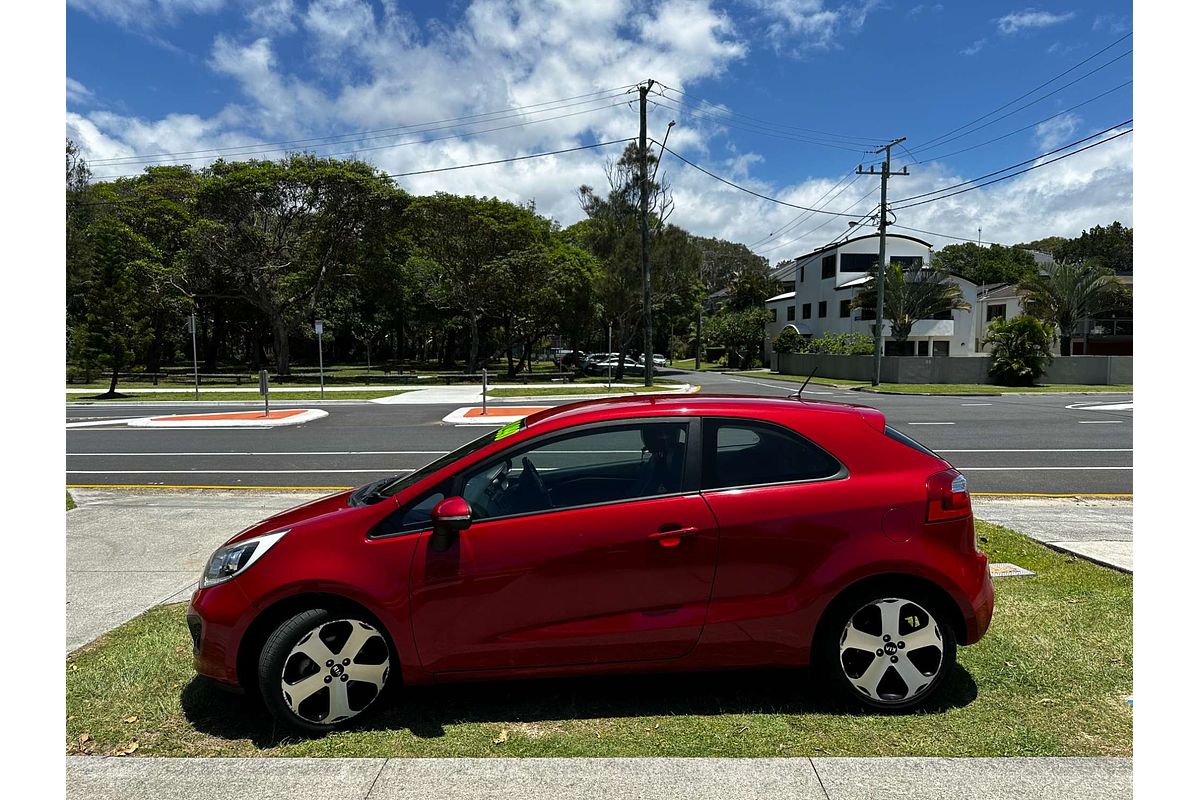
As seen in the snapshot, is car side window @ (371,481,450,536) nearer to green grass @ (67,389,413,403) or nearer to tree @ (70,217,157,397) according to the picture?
green grass @ (67,389,413,403)

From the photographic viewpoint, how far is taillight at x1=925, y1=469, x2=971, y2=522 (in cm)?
373

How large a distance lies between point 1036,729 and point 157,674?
4669mm

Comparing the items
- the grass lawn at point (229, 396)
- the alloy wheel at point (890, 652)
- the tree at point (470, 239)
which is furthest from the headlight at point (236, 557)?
the tree at point (470, 239)

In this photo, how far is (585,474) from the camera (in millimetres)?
4145

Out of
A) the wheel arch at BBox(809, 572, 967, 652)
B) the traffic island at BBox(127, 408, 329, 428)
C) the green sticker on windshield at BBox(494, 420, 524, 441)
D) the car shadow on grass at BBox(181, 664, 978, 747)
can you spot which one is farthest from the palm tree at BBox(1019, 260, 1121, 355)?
the green sticker on windshield at BBox(494, 420, 524, 441)

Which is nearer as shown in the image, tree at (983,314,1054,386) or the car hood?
the car hood

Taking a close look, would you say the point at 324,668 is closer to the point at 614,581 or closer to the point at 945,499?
the point at 614,581

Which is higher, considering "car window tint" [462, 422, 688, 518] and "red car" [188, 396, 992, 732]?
"car window tint" [462, 422, 688, 518]

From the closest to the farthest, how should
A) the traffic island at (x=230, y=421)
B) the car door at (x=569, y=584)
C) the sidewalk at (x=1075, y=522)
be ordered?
1. the car door at (x=569, y=584)
2. the sidewalk at (x=1075, y=522)
3. the traffic island at (x=230, y=421)

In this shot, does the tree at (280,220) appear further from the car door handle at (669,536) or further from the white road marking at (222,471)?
the car door handle at (669,536)

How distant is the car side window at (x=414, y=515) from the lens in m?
3.65

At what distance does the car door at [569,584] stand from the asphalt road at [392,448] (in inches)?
283

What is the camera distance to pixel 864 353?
42938 mm

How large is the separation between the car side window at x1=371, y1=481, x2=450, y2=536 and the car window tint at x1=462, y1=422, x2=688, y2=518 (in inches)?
5.1
